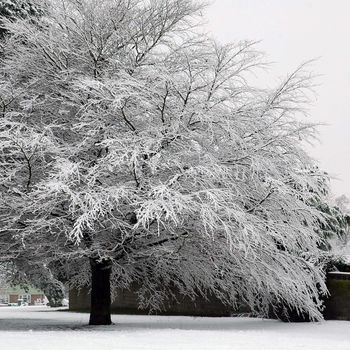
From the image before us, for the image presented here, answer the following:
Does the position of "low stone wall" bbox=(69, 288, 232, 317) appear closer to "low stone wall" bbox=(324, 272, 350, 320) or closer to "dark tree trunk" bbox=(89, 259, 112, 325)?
"low stone wall" bbox=(324, 272, 350, 320)

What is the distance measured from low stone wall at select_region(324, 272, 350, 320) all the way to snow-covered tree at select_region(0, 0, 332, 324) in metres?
1.64

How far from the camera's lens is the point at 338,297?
58.8 feet

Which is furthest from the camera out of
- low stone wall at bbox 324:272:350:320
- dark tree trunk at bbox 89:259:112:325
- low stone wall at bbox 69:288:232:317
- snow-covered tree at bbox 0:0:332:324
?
low stone wall at bbox 69:288:232:317

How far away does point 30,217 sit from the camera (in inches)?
574

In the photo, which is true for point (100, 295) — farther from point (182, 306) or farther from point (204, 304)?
point (182, 306)

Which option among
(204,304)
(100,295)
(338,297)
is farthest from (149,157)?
(204,304)

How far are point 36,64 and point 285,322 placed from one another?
9265 millimetres

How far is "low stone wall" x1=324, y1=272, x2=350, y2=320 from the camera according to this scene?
700 inches

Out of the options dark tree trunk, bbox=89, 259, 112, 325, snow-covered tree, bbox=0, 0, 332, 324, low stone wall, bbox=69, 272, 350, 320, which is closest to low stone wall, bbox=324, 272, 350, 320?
low stone wall, bbox=69, 272, 350, 320

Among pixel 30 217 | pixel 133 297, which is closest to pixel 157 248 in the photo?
pixel 30 217

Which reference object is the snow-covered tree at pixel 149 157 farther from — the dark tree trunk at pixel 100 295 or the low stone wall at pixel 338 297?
the low stone wall at pixel 338 297

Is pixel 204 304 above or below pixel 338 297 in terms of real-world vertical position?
above

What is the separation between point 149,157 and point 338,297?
771 centimetres

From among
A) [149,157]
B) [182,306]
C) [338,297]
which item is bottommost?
[338,297]
